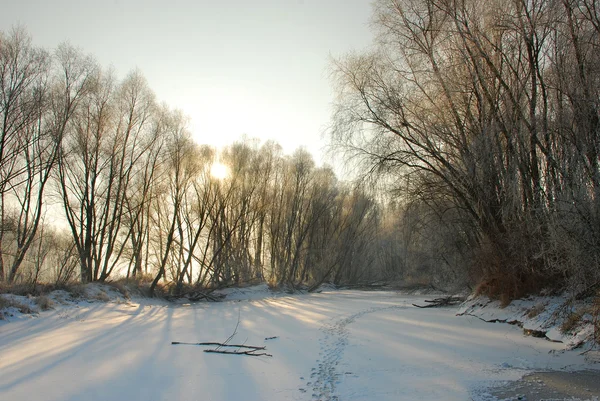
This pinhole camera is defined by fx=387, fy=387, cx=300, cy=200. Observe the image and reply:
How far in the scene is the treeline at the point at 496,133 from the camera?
607cm

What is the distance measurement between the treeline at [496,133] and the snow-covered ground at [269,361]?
6.40 ft

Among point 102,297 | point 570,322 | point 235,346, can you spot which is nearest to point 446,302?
point 570,322

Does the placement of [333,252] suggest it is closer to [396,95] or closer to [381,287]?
[381,287]

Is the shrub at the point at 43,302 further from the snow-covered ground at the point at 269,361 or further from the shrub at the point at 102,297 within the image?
the shrub at the point at 102,297

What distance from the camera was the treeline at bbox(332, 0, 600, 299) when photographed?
19.9 ft

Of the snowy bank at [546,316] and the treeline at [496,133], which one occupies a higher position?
the treeline at [496,133]

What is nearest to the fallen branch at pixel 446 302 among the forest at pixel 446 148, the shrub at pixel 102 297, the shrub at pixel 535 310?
the forest at pixel 446 148

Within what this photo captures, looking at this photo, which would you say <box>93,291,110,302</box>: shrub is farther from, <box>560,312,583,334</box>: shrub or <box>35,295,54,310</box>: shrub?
<box>560,312,583,334</box>: shrub

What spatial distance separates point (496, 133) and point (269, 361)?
677 centimetres

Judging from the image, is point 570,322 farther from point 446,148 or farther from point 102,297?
point 102,297

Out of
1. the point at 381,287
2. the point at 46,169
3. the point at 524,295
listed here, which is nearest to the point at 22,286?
the point at 46,169

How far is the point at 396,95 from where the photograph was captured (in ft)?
38.2

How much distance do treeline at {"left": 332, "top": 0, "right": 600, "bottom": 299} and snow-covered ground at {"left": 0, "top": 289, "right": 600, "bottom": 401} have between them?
6.40ft

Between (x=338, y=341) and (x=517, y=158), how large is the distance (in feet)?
18.4
